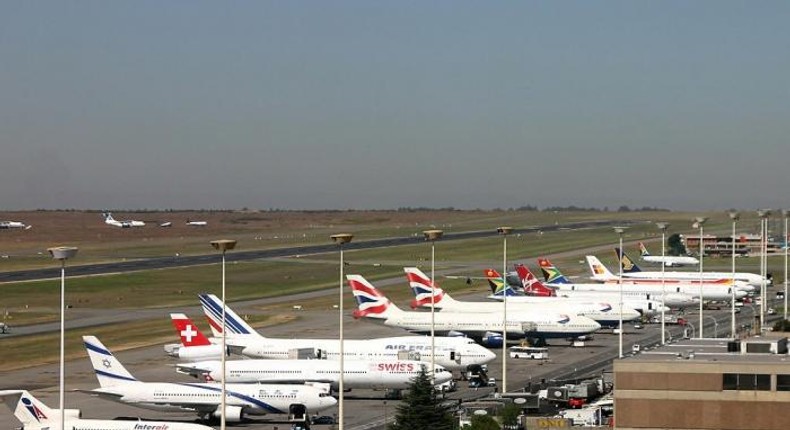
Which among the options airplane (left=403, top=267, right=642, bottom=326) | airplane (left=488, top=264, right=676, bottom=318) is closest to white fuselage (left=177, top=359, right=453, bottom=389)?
airplane (left=403, top=267, right=642, bottom=326)

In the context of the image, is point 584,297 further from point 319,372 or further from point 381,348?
point 319,372

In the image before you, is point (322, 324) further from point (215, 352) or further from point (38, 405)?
point (38, 405)

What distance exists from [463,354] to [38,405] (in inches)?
1849

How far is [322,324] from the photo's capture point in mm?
167375

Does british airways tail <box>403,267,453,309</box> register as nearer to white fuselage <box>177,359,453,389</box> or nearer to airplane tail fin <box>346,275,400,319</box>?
airplane tail fin <box>346,275,400,319</box>

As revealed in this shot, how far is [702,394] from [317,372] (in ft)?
145

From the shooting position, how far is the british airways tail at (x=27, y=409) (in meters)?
84.4

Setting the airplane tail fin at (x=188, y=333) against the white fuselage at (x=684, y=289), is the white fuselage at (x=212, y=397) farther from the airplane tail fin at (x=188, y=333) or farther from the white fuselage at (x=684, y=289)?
the white fuselage at (x=684, y=289)

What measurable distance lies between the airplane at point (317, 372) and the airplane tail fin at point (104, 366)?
10353mm

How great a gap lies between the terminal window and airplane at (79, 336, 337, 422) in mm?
36951

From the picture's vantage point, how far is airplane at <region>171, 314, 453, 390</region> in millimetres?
107688

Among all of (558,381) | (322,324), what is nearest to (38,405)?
(558,381)

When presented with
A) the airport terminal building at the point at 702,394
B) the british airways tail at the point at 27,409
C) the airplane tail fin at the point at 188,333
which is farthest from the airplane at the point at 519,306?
the airport terminal building at the point at 702,394

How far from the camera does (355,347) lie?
119812 mm
